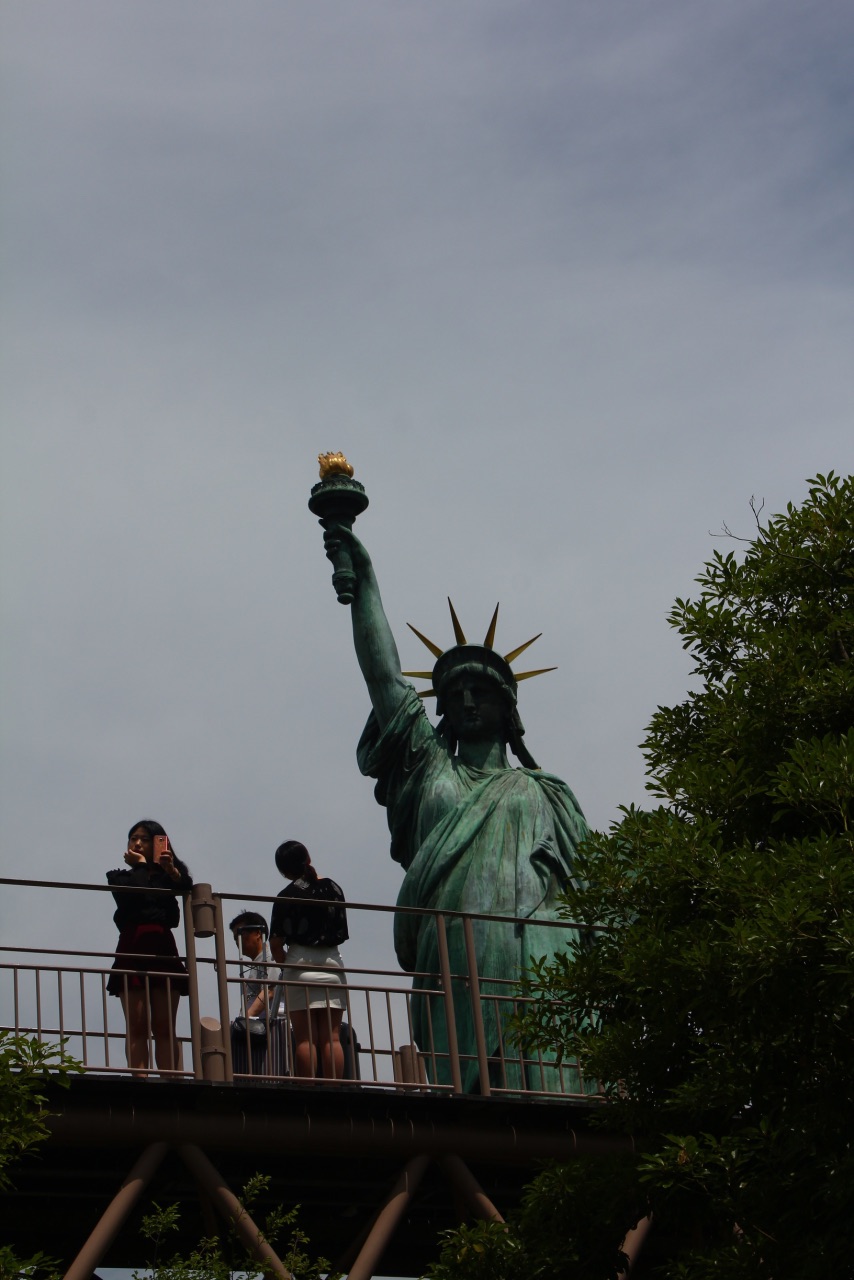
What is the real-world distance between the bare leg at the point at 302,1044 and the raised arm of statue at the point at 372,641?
5432 millimetres

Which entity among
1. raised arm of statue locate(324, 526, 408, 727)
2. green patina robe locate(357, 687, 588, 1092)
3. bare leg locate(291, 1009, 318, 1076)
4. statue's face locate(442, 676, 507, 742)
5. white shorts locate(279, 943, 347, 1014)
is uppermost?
raised arm of statue locate(324, 526, 408, 727)

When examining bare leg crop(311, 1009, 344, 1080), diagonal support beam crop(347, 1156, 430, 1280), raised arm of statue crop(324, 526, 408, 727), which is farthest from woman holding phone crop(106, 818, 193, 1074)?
raised arm of statue crop(324, 526, 408, 727)

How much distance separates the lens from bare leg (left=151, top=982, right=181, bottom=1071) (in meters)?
12.8

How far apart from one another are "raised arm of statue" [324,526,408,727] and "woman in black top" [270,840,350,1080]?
14.7ft

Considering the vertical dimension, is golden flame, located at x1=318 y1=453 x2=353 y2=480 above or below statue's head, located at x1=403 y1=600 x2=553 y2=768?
above

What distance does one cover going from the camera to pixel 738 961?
991 centimetres

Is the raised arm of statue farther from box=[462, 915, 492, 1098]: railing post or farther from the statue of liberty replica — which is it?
box=[462, 915, 492, 1098]: railing post

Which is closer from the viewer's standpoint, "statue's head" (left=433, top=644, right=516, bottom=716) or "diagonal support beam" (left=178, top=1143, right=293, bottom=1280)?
"diagonal support beam" (left=178, top=1143, right=293, bottom=1280)

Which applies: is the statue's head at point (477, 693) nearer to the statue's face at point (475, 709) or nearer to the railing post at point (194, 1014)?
the statue's face at point (475, 709)

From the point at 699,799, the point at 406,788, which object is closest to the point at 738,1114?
the point at 699,799

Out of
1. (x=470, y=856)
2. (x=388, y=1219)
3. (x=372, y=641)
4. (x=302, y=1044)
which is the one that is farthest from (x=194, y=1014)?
(x=372, y=641)

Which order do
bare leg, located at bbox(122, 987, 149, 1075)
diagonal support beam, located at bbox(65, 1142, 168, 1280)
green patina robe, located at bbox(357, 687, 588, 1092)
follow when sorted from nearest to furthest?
diagonal support beam, located at bbox(65, 1142, 168, 1280) → bare leg, located at bbox(122, 987, 149, 1075) → green patina robe, located at bbox(357, 687, 588, 1092)

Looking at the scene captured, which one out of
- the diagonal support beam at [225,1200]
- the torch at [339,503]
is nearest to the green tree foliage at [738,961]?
the diagonal support beam at [225,1200]

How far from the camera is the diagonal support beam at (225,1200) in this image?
12.1m
